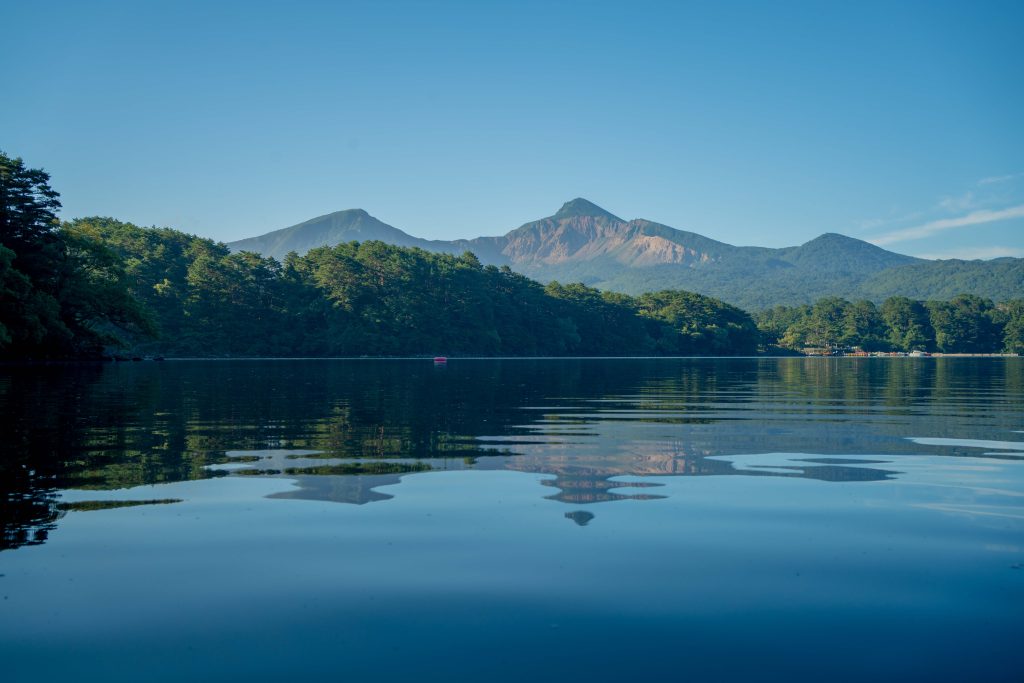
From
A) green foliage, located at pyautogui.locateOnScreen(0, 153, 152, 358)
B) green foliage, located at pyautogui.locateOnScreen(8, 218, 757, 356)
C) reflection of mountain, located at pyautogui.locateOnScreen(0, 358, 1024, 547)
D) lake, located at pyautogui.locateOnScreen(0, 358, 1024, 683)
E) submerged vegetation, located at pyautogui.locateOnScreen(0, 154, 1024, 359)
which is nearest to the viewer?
lake, located at pyautogui.locateOnScreen(0, 358, 1024, 683)

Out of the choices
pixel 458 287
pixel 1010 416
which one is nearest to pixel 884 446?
pixel 1010 416

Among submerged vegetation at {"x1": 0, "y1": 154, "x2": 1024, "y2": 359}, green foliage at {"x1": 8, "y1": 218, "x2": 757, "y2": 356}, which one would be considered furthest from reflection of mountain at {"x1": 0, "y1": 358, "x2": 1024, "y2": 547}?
green foliage at {"x1": 8, "y1": 218, "x2": 757, "y2": 356}

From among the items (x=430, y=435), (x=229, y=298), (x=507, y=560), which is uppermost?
(x=229, y=298)

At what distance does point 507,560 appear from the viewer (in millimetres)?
9617

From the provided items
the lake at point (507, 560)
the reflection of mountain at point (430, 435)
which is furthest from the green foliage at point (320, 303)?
the lake at point (507, 560)

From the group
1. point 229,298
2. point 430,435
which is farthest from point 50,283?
point 229,298

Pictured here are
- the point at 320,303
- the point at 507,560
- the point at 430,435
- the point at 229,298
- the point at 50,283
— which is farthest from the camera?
the point at 320,303

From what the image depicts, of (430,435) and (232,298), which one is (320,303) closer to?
(232,298)

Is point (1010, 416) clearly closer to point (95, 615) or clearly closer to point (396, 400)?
→ point (396, 400)

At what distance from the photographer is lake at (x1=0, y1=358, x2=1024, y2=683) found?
6.91 metres

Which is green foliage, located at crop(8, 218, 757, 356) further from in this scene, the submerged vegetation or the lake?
the lake

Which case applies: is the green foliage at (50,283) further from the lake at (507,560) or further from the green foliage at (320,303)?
the lake at (507,560)

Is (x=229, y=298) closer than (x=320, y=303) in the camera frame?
Yes

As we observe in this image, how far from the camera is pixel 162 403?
112ft
